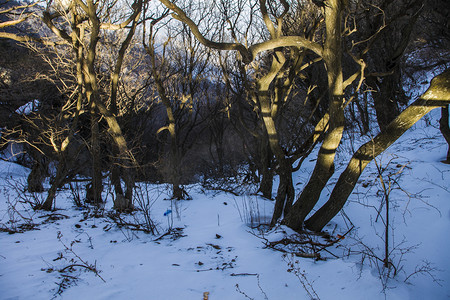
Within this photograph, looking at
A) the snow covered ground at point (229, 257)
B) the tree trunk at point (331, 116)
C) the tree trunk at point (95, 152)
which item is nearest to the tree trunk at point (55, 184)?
the snow covered ground at point (229, 257)

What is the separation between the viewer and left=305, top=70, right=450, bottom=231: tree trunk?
114 inches

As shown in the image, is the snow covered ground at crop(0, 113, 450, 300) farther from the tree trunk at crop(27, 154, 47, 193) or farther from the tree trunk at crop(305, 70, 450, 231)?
the tree trunk at crop(27, 154, 47, 193)

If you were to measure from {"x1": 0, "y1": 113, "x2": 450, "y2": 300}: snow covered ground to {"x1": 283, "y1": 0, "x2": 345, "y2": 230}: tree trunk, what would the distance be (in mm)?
469

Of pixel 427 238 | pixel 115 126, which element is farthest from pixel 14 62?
pixel 427 238

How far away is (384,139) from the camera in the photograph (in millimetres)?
3281

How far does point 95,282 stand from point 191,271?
2.94 ft

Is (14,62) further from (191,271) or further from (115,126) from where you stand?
(191,271)

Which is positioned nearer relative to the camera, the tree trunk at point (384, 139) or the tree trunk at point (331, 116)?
the tree trunk at point (384, 139)

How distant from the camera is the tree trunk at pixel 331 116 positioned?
3.56 m

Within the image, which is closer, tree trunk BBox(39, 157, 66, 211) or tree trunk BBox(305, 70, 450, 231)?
tree trunk BBox(305, 70, 450, 231)

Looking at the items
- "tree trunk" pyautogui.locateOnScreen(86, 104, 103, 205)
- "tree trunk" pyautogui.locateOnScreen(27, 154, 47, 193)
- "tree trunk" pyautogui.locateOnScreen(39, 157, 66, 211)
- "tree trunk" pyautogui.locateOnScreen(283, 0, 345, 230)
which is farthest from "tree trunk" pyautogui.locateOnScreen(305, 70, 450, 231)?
"tree trunk" pyautogui.locateOnScreen(27, 154, 47, 193)

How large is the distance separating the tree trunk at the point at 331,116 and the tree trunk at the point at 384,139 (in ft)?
0.75

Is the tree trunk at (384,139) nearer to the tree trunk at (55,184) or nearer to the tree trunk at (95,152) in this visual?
the tree trunk at (95,152)

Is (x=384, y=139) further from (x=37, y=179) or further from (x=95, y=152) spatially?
(x=37, y=179)
